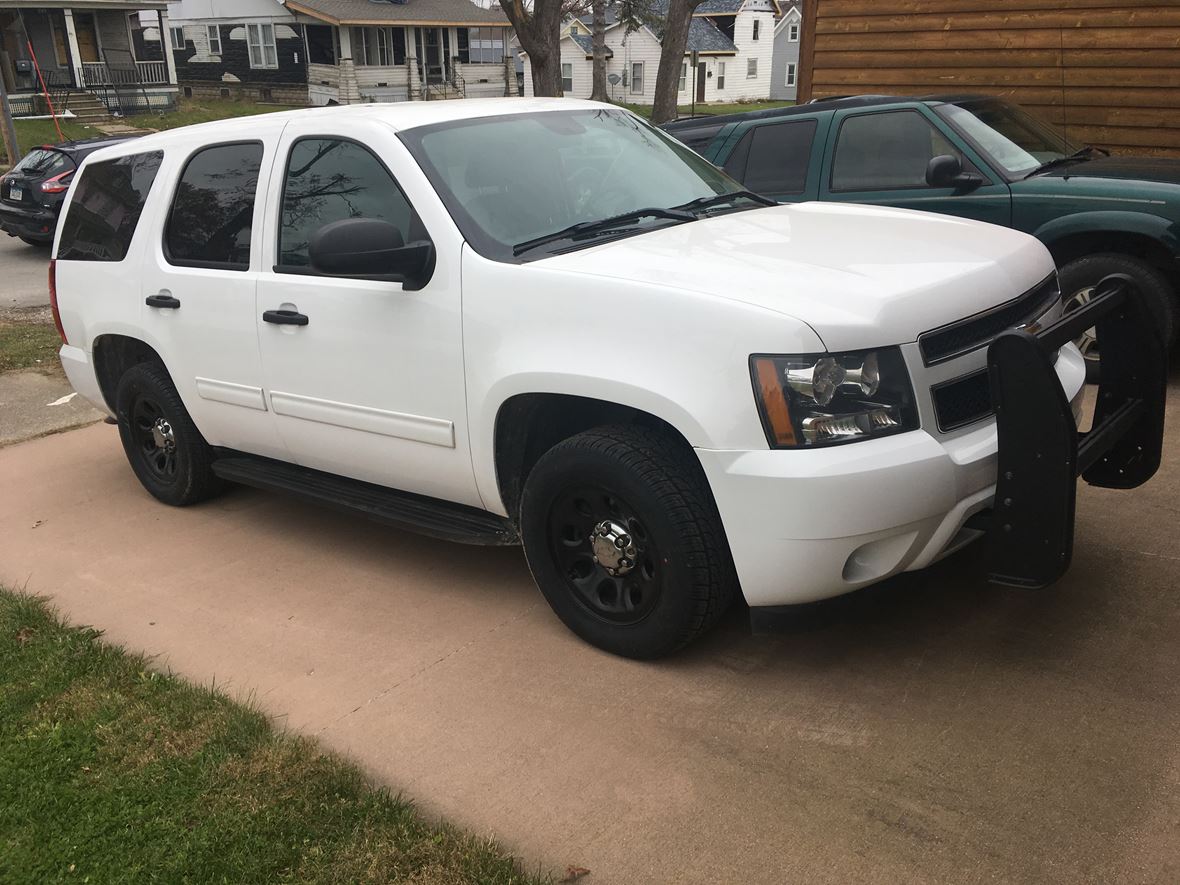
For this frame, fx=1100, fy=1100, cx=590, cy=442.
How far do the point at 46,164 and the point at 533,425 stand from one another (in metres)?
14.1

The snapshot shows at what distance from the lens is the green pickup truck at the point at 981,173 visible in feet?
21.6

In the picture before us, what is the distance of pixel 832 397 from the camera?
3227 millimetres

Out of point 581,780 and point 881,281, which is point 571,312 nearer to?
point 881,281

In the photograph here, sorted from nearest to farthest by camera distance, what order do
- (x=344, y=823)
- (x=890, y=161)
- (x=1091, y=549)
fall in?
(x=344, y=823)
(x=1091, y=549)
(x=890, y=161)

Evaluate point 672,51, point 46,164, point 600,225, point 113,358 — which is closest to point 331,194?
point 600,225

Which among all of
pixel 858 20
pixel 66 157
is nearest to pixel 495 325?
pixel 858 20

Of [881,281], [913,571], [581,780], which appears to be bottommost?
[581,780]

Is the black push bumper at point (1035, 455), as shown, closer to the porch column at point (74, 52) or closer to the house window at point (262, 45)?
the porch column at point (74, 52)

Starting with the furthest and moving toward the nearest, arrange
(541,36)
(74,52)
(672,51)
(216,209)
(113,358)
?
(74,52), (672,51), (541,36), (113,358), (216,209)

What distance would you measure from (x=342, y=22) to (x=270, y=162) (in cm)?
4292

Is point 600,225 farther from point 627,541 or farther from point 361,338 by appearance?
point 627,541

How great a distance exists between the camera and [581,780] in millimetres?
3229

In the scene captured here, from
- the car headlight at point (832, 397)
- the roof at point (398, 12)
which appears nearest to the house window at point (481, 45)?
the roof at point (398, 12)

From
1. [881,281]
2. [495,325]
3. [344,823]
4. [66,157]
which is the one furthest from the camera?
[66,157]
